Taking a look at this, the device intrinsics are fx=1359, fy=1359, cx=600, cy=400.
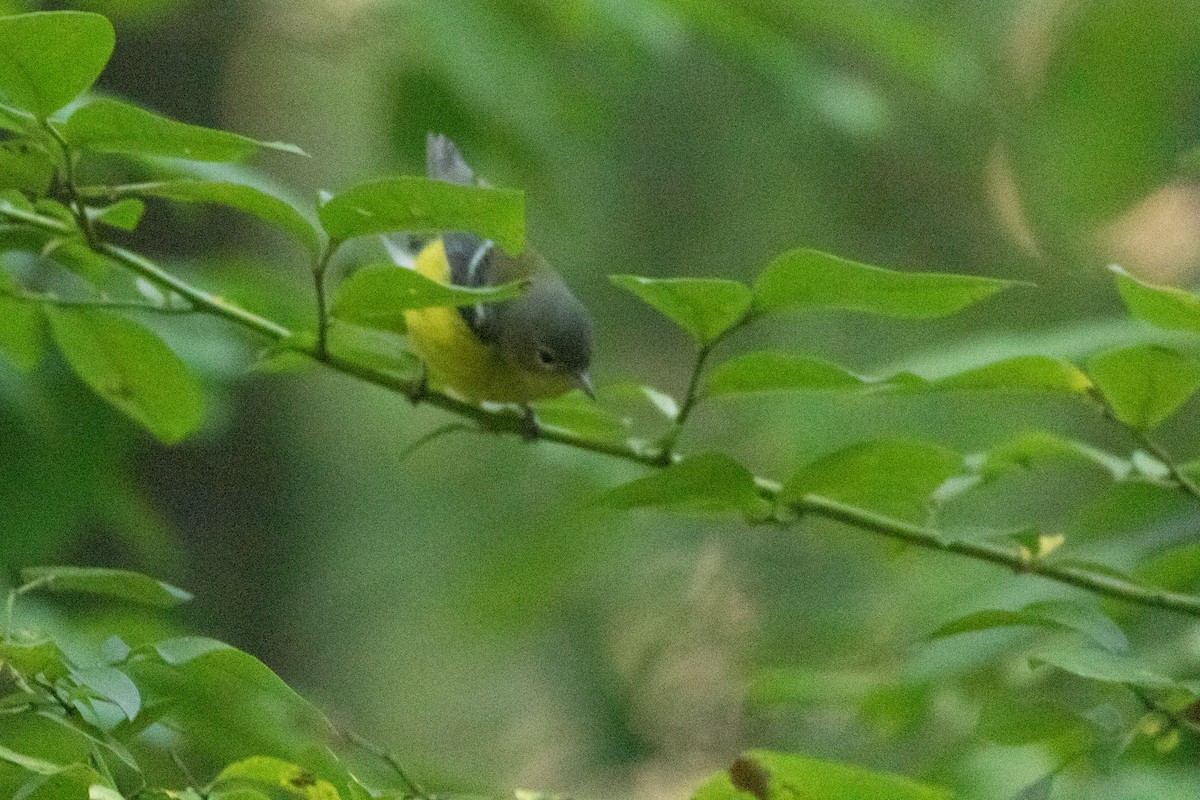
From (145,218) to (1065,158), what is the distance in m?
2.61

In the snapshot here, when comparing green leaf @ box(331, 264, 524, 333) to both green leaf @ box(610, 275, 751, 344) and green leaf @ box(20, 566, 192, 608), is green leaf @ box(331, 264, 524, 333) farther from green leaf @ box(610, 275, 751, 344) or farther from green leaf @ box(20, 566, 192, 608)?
green leaf @ box(20, 566, 192, 608)

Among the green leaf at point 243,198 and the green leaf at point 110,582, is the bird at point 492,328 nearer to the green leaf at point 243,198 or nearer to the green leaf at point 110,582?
the green leaf at point 243,198

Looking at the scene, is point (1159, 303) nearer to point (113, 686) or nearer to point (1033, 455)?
point (1033, 455)

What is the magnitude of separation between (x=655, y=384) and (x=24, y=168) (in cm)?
360

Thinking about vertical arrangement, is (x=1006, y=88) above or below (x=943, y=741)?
above

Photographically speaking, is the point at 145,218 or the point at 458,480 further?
the point at 458,480

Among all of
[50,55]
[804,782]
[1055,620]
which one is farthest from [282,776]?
[1055,620]

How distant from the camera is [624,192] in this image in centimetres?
404

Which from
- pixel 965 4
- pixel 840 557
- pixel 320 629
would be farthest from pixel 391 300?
pixel 320 629

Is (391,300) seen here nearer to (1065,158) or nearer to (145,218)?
(1065,158)

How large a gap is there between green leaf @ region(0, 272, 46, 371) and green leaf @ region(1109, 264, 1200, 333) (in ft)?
3.29

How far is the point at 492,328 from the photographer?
2.01 m

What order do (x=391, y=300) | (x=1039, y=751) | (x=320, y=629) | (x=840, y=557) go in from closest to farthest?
(x=391, y=300) < (x=1039, y=751) < (x=840, y=557) < (x=320, y=629)

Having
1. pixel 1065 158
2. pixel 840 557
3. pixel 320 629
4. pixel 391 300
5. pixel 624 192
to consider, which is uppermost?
A: pixel 624 192
